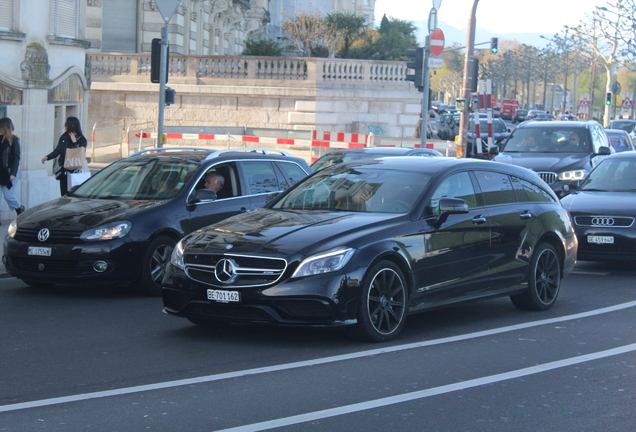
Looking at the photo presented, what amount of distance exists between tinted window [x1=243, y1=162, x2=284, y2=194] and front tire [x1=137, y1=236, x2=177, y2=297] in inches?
63.5

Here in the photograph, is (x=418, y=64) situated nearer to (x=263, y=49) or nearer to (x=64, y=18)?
(x=64, y=18)

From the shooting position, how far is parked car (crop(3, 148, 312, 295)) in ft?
32.0

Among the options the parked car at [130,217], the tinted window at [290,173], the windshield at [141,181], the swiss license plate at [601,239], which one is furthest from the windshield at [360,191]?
the swiss license plate at [601,239]

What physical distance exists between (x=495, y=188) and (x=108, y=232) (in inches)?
157

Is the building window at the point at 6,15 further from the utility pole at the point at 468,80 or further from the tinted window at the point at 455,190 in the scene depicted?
the utility pole at the point at 468,80

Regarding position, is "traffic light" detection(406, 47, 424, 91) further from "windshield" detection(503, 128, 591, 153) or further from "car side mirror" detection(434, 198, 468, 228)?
"car side mirror" detection(434, 198, 468, 228)

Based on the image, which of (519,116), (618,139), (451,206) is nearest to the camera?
(451,206)

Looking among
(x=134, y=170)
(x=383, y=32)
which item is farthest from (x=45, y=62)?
(x=383, y=32)

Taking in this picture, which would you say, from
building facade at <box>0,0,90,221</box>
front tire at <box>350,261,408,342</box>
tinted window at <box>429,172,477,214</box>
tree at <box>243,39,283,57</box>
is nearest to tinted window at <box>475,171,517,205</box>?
tinted window at <box>429,172,477,214</box>

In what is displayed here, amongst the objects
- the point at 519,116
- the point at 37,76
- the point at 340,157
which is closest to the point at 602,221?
the point at 340,157

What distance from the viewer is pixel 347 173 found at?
8.98m

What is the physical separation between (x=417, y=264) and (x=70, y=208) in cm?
432

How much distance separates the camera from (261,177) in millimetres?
11719

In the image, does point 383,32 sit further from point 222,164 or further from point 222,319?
point 222,319
